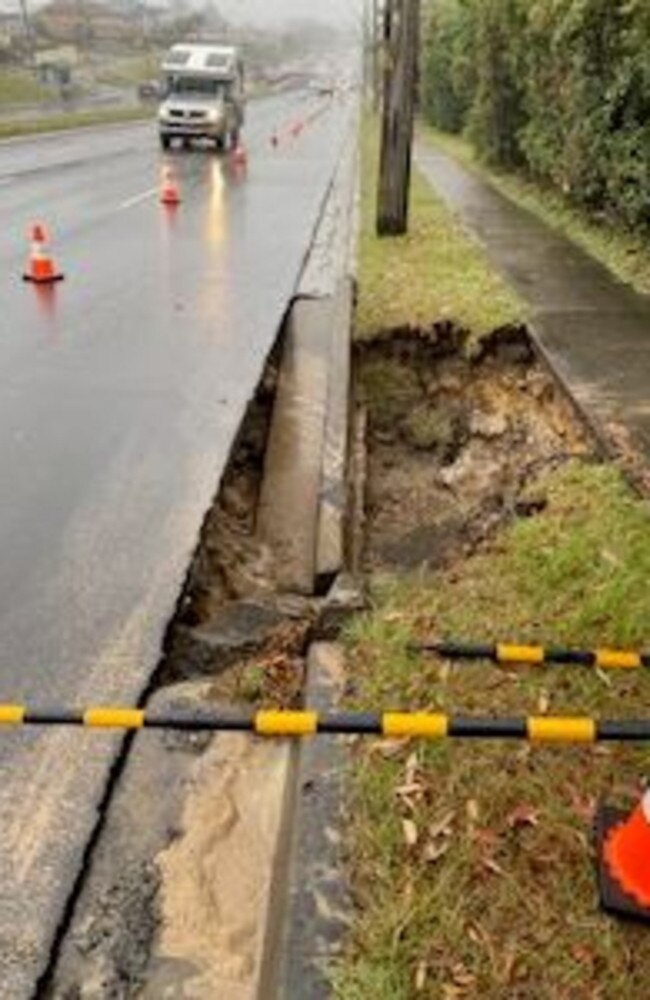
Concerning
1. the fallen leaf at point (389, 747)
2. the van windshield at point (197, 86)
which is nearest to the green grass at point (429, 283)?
the fallen leaf at point (389, 747)

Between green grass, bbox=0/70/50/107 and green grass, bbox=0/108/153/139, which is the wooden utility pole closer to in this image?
green grass, bbox=0/108/153/139

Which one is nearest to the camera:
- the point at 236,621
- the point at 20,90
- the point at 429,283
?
the point at 236,621

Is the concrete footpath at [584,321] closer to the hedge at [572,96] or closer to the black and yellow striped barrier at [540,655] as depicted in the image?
the hedge at [572,96]

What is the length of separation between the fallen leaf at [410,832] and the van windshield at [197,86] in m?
33.3

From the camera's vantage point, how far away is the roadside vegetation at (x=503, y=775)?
302cm

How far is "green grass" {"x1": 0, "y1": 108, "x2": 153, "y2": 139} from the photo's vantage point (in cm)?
4028

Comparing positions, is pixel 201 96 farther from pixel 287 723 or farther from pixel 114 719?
pixel 287 723

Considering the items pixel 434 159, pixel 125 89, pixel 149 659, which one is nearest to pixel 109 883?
pixel 149 659

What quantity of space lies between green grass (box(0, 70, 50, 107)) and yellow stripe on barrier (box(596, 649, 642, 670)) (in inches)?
2448

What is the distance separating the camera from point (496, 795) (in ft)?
12.0

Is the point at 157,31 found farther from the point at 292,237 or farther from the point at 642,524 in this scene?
the point at 642,524

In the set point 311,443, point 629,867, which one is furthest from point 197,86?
point 629,867

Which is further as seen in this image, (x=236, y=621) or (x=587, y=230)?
(x=587, y=230)

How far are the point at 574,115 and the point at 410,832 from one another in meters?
14.2
